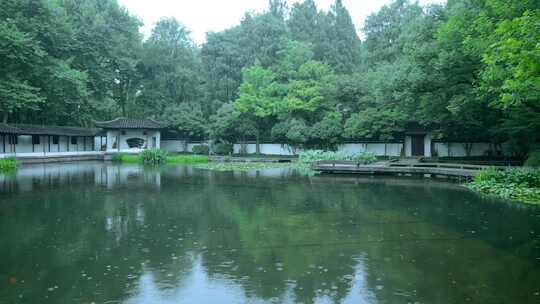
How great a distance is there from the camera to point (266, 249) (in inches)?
324

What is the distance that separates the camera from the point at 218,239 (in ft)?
29.7

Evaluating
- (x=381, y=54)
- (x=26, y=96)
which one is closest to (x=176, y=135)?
(x=26, y=96)

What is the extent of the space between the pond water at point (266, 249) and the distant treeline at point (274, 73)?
6.26 meters

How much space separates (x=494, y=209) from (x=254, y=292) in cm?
948

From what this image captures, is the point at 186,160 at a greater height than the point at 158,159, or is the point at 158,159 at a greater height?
the point at 158,159

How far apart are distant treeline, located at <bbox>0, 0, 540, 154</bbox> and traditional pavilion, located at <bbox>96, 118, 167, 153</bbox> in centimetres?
240

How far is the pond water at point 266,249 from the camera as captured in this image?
600cm

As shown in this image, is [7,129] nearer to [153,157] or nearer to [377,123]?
[153,157]

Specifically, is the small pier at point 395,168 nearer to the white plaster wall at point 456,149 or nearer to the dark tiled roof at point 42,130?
the white plaster wall at point 456,149

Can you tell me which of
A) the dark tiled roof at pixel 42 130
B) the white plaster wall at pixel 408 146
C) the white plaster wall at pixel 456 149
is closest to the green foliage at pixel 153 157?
the dark tiled roof at pixel 42 130

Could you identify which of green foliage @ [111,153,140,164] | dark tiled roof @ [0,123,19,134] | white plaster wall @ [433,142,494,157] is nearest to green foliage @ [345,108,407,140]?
white plaster wall @ [433,142,494,157]

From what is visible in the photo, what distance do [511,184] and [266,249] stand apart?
40.5 ft

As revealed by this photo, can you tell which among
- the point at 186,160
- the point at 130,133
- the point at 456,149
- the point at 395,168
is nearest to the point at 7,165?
the point at 186,160

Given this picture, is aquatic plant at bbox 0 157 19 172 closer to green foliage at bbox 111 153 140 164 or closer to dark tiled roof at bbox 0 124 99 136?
dark tiled roof at bbox 0 124 99 136
